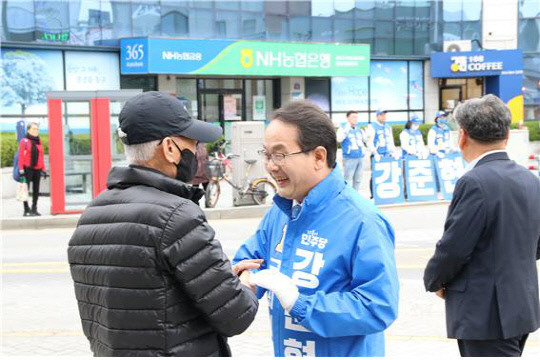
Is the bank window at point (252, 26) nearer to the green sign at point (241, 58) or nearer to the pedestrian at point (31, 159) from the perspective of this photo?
the green sign at point (241, 58)

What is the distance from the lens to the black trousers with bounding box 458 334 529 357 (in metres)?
3.81

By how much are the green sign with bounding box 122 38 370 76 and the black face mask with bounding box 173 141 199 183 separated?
84.2ft

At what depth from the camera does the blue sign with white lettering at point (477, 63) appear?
3816cm

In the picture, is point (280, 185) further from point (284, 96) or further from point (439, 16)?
point (439, 16)

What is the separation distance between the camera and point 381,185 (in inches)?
720

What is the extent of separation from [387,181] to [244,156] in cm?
336

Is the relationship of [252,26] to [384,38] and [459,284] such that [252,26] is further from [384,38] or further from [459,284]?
[459,284]

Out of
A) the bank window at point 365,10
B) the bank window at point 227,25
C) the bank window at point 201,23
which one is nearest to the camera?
the bank window at point 201,23

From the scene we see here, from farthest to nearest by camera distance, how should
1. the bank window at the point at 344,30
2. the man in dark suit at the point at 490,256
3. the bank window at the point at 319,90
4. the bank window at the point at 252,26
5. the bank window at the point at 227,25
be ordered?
the bank window at the point at 344,30 → the bank window at the point at 319,90 → the bank window at the point at 252,26 → the bank window at the point at 227,25 → the man in dark suit at the point at 490,256

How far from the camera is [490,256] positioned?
381 centimetres

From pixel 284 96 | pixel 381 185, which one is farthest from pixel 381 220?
pixel 284 96

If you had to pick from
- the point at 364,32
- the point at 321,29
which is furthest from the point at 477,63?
the point at 321,29

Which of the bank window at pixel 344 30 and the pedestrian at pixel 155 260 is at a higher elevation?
the bank window at pixel 344 30

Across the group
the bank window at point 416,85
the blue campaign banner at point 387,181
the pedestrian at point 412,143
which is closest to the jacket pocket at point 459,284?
the blue campaign banner at point 387,181
